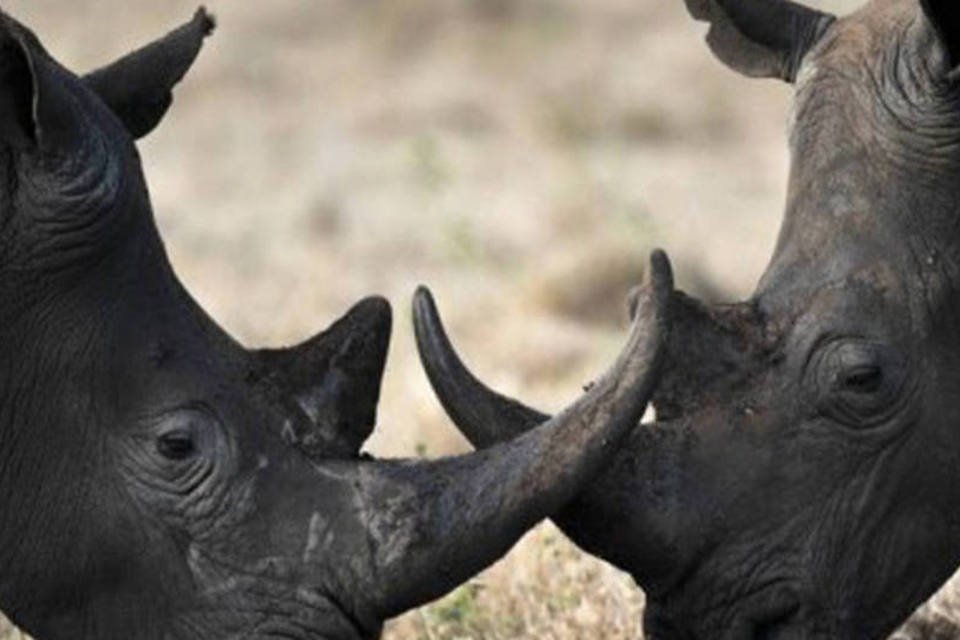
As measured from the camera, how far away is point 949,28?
1014 centimetres

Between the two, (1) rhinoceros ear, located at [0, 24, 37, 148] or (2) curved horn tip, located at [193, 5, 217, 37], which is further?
(2) curved horn tip, located at [193, 5, 217, 37]

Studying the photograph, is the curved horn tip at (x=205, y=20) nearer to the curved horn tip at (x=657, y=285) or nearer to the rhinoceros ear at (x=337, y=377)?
the rhinoceros ear at (x=337, y=377)

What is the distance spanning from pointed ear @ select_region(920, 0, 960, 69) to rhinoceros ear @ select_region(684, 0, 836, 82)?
2.20ft

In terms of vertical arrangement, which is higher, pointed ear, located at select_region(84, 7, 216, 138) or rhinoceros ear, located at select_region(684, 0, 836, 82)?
rhinoceros ear, located at select_region(684, 0, 836, 82)

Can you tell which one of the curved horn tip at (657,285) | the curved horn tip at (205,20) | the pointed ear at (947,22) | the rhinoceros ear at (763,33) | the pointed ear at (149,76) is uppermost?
the pointed ear at (947,22)

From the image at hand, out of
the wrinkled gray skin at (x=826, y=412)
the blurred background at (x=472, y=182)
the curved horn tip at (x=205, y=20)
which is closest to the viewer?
the wrinkled gray skin at (x=826, y=412)

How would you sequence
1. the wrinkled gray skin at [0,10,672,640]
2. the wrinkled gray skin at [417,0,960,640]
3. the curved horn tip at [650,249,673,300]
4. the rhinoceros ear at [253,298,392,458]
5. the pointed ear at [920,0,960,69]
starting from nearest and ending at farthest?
1. the wrinkled gray skin at [0,10,672,640]
2. the curved horn tip at [650,249,673,300]
3. the rhinoceros ear at [253,298,392,458]
4. the wrinkled gray skin at [417,0,960,640]
5. the pointed ear at [920,0,960,69]

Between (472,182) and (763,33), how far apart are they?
10935 millimetres

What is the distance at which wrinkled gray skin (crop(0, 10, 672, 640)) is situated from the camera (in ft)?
31.1

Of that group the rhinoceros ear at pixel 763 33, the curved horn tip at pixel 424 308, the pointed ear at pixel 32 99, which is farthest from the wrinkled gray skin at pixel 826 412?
the pointed ear at pixel 32 99

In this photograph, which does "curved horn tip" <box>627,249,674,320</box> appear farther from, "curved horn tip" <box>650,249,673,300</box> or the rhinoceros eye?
the rhinoceros eye

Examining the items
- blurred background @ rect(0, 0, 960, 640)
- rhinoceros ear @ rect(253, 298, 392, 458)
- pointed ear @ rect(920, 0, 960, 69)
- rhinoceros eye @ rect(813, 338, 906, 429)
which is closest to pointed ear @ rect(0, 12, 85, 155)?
rhinoceros ear @ rect(253, 298, 392, 458)

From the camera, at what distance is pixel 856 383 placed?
10.1 m

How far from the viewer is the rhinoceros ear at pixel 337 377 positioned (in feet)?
32.1
